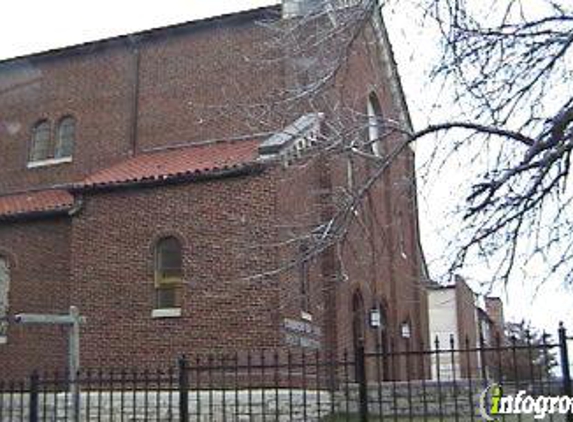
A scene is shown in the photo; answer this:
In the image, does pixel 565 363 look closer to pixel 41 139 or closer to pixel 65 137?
pixel 65 137

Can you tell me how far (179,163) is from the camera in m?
19.5

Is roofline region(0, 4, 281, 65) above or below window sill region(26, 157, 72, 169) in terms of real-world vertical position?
above

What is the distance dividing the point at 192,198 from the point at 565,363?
10404 millimetres

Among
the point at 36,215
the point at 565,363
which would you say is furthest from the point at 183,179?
the point at 565,363

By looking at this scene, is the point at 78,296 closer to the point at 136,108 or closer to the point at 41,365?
the point at 41,365

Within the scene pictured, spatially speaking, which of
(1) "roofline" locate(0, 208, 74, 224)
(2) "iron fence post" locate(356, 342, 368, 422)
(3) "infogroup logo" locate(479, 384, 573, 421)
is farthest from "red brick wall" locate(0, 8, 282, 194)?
(3) "infogroup logo" locate(479, 384, 573, 421)

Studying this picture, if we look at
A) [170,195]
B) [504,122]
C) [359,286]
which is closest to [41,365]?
[170,195]

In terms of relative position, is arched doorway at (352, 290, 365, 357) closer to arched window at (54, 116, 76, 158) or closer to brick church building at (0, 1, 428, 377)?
brick church building at (0, 1, 428, 377)

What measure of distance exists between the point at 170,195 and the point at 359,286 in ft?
21.8

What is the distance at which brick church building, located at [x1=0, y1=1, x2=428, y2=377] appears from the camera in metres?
15.9

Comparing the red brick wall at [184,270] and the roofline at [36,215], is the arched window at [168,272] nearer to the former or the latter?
the red brick wall at [184,270]

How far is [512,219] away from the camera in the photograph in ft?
29.4

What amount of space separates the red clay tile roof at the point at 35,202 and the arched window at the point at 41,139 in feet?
5.29

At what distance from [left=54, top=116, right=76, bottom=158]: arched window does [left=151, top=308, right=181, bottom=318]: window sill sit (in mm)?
8166
